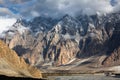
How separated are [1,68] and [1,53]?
92.4 feet

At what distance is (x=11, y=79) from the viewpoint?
3442 inches

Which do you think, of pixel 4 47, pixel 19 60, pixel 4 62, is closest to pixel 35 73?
pixel 19 60

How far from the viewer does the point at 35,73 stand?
19162 cm

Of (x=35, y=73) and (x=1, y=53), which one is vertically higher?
(x=1, y=53)

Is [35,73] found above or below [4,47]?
below

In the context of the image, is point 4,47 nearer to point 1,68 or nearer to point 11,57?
point 11,57

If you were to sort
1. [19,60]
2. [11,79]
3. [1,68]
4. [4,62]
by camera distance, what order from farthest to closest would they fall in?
1. [19,60]
2. [4,62]
3. [1,68]
4. [11,79]

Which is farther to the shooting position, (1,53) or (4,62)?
(1,53)

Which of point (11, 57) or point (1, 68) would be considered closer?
point (1, 68)

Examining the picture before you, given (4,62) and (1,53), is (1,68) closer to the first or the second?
(4,62)

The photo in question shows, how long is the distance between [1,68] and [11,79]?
Answer: 56.7 meters

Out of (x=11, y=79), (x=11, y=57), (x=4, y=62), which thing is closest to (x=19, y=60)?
(x=11, y=57)

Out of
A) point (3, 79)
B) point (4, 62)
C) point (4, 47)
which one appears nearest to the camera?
point (3, 79)

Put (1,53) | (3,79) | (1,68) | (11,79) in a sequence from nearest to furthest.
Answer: (3,79)
(11,79)
(1,68)
(1,53)
